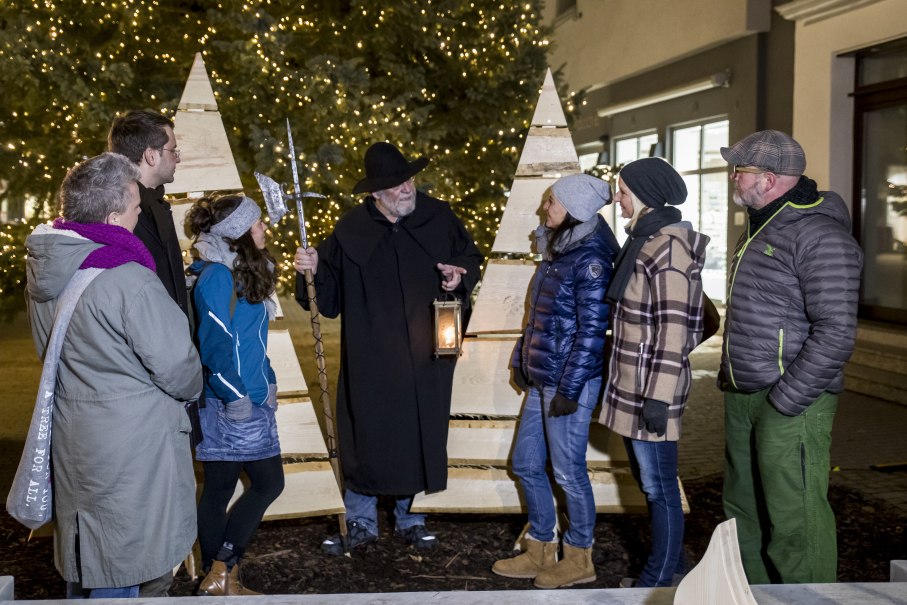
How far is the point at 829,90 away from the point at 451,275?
7664 mm

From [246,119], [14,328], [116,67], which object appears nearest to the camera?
[116,67]

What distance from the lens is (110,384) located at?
310 cm

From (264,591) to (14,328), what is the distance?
1238 cm

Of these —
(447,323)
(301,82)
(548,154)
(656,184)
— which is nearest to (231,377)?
(447,323)

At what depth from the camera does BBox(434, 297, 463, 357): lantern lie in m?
5.05

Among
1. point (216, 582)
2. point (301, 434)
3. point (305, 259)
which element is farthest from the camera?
point (301, 434)

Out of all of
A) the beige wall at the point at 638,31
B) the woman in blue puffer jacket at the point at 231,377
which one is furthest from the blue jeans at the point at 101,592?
the beige wall at the point at 638,31

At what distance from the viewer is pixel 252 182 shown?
845 cm

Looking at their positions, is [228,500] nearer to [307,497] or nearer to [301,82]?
[307,497]

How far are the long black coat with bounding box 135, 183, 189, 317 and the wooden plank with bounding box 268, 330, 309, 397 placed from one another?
1195 mm

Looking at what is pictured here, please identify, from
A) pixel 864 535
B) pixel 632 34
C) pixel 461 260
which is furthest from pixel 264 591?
pixel 632 34

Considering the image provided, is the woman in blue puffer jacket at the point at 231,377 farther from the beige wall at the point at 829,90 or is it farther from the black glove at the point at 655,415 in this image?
the beige wall at the point at 829,90

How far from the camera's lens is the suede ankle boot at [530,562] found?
4871 millimetres

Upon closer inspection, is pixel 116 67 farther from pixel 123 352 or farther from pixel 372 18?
pixel 123 352
